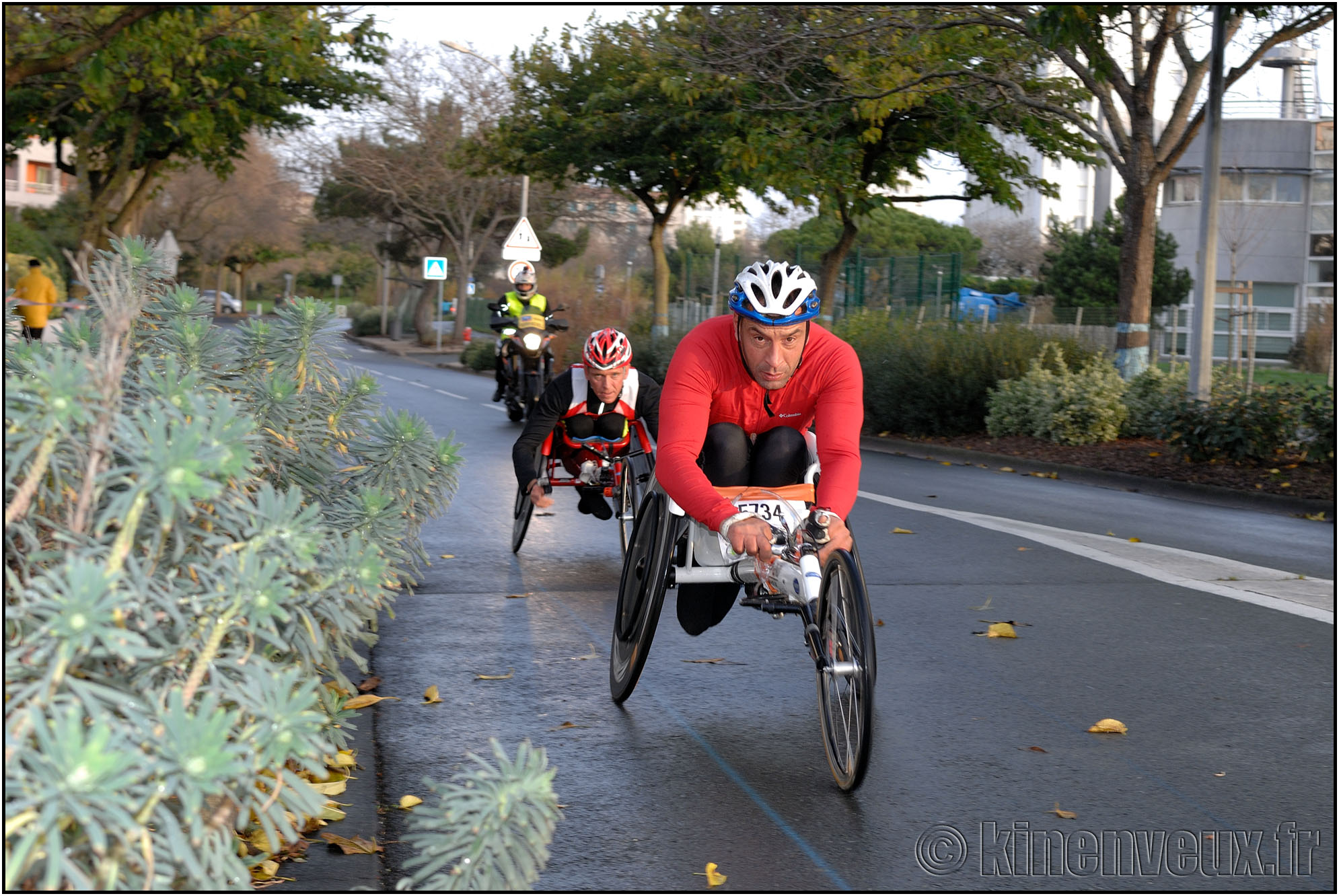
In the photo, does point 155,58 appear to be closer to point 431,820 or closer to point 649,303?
point 649,303

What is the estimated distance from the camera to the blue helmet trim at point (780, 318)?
15.7ft

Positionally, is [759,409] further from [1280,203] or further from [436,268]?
[1280,203]

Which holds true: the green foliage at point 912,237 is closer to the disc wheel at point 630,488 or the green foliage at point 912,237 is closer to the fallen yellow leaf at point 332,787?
the disc wheel at point 630,488

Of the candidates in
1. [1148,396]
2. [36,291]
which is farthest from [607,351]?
[36,291]

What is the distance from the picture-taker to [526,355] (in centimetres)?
1888

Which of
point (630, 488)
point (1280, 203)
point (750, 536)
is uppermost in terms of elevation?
point (1280, 203)

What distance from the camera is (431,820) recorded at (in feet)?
8.68

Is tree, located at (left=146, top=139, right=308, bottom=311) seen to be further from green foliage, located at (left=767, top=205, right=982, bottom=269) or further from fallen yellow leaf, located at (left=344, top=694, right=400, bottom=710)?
fallen yellow leaf, located at (left=344, top=694, right=400, bottom=710)

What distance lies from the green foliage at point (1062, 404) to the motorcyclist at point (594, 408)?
928 cm

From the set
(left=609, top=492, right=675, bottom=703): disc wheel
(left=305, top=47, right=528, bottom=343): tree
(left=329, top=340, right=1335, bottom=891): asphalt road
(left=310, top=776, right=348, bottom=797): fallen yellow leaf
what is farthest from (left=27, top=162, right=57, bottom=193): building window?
(left=310, top=776, right=348, bottom=797): fallen yellow leaf

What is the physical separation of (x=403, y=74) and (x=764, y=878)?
47399mm

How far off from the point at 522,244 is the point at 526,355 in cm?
1019

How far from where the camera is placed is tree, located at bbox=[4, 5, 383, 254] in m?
18.8

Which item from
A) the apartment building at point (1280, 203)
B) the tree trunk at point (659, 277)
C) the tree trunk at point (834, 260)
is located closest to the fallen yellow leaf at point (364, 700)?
the tree trunk at point (834, 260)
